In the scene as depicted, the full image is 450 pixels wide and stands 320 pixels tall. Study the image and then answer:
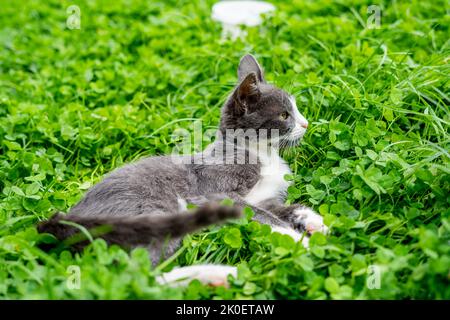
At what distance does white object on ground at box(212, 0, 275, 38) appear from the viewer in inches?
210

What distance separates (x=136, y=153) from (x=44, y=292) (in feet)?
5.87

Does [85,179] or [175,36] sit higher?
[175,36]

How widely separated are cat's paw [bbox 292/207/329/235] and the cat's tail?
0.89 m

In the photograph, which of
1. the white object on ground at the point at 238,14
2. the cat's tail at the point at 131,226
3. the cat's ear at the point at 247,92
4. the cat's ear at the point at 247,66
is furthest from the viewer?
the white object on ground at the point at 238,14

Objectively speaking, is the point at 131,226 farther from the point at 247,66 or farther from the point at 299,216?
the point at 247,66

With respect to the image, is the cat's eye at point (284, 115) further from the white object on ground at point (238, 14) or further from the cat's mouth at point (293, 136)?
the white object on ground at point (238, 14)

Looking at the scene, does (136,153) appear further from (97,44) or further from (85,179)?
(97,44)

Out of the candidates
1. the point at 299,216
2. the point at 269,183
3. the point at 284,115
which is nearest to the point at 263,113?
the point at 284,115

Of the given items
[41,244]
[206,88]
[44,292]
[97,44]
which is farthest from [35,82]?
[44,292]

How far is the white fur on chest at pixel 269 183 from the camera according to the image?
3.45 metres

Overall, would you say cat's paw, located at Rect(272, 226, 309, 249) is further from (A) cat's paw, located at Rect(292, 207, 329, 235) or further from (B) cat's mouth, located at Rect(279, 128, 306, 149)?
(B) cat's mouth, located at Rect(279, 128, 306, 149)

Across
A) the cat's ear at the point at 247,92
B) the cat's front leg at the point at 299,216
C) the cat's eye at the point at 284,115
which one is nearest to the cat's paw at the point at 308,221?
the cat's front leg at the point at 299,216

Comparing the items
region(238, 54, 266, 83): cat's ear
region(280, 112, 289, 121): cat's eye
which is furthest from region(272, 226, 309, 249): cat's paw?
region(238, 54, 266, 83): cat's ear
